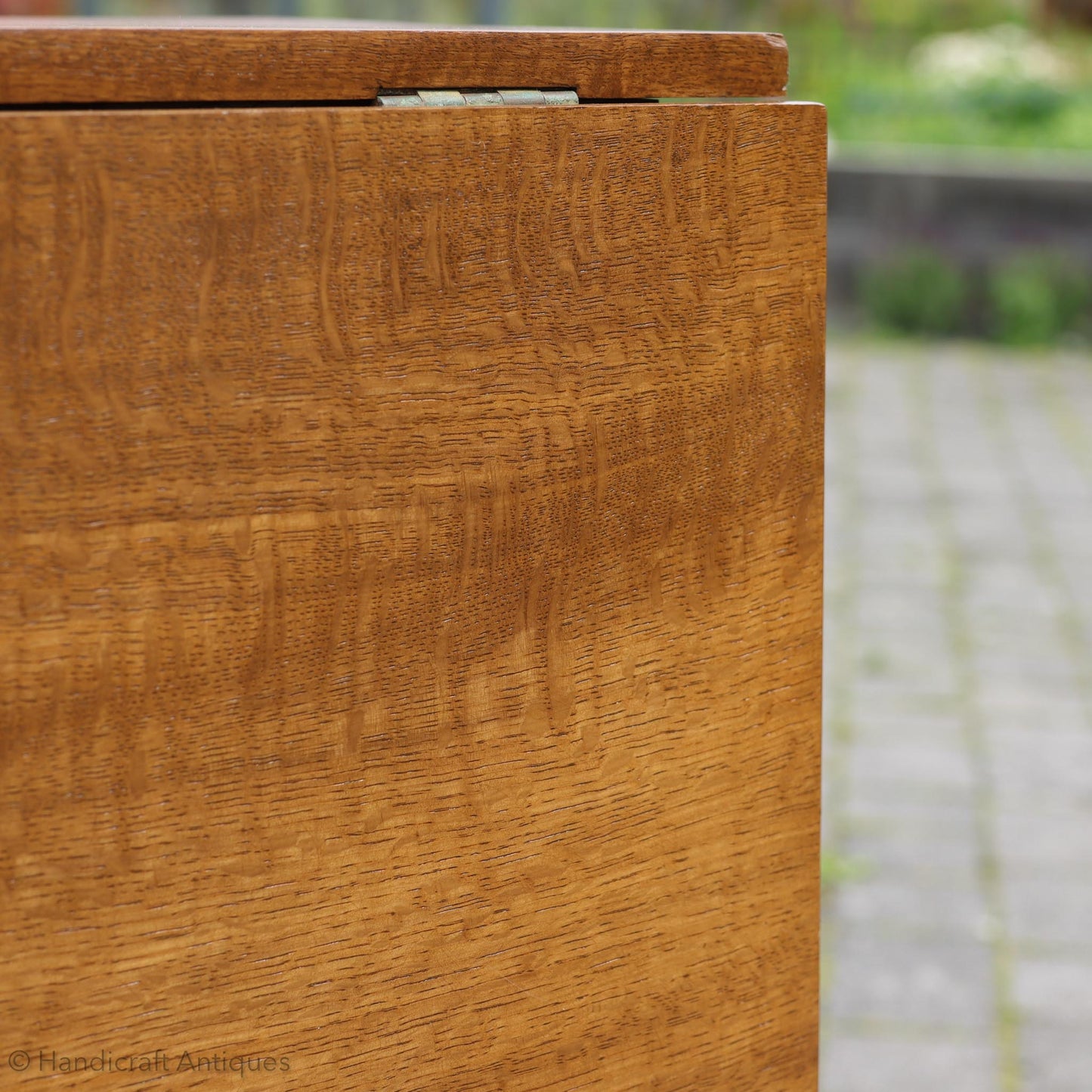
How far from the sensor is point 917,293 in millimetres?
6402

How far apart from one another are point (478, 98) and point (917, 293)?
621cm

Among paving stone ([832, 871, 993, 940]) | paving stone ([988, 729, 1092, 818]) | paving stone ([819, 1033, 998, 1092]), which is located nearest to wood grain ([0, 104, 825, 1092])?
paving stone ([819, 1033, 998, 1092])

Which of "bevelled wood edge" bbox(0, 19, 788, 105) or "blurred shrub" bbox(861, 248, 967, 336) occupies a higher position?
"bevelled wood edge" bbox(0, 19, 788, 105)

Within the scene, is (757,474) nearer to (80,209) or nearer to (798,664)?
(798,664)

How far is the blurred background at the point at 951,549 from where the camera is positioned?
2143 mm

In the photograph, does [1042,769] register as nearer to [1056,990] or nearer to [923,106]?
[1056,990]

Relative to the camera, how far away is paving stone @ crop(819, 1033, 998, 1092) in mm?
1933

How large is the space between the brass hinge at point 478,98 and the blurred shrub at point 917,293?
617 centimetres

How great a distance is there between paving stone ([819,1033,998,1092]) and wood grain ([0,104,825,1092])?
144 centimetres

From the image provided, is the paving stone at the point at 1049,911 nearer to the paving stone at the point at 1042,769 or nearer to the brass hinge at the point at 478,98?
the paving stone at the point at 1042,769

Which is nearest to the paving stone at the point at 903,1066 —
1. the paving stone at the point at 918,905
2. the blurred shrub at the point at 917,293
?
the paving stone at the point at 918,905

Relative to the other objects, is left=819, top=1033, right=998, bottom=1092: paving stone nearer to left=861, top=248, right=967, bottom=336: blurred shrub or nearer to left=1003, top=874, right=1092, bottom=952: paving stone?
left=1003, top=874, right=1092, bottom=952: paving stone

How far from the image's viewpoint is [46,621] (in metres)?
0.45

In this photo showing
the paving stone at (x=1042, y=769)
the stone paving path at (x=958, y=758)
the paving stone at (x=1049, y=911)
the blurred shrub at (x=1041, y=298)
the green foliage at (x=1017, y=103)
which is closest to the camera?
A: the stone paving path at (x=958, y=758)
